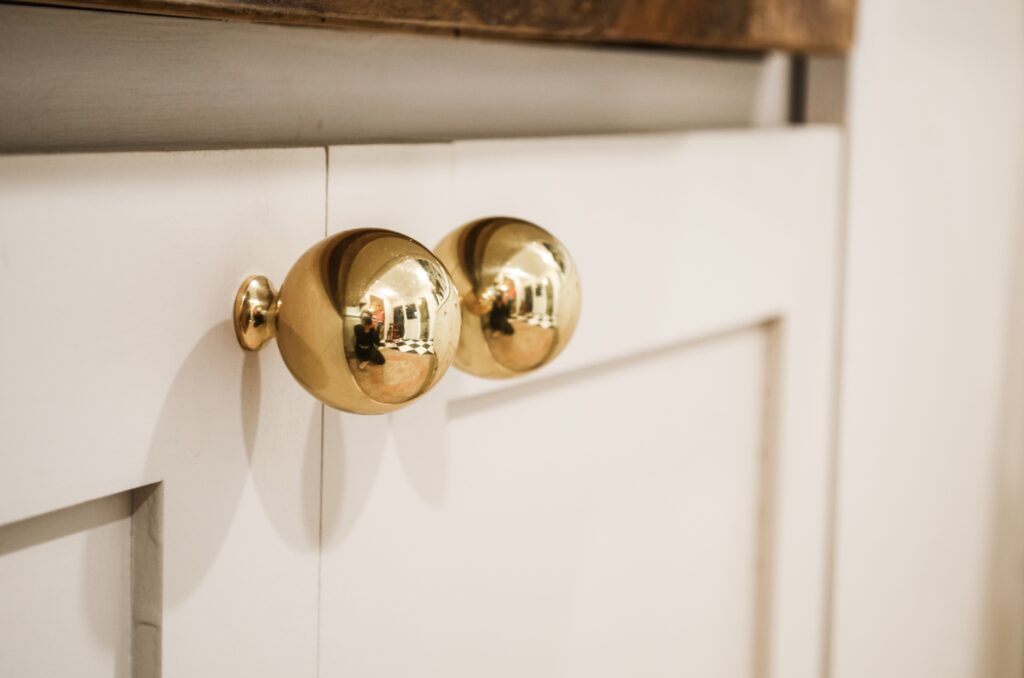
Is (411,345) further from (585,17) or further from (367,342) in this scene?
(585,17)

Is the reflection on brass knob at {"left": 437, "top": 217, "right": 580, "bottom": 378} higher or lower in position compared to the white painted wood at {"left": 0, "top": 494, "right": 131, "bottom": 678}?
higher

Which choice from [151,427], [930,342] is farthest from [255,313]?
[930,342]

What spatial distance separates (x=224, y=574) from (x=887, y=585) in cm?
43

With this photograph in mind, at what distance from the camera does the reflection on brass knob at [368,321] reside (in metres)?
0.23

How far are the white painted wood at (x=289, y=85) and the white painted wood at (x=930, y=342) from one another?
0.53 ft

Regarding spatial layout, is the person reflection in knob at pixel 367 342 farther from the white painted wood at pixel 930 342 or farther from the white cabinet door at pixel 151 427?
the white painted wood at pixel 930 342

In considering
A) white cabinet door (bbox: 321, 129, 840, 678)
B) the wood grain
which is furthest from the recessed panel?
the wood grain

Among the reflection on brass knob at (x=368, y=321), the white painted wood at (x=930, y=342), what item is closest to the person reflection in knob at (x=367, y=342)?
the reflection on brass knob at (x=368, y=321)

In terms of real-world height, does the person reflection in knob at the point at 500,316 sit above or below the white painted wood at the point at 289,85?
below

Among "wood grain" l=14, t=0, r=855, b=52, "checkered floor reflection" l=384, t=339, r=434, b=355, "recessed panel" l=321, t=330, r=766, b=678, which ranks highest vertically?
"wood grain" l=14, t=0, r=855, b=52

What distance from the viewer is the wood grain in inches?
9.6

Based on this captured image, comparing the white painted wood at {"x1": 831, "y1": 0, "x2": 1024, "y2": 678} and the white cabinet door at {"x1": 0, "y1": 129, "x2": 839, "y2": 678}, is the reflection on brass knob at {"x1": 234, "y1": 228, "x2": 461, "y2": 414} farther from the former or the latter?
the white painted wood at {"x1": 831, "y1": 0, "x2": 1024, "y2": 678}

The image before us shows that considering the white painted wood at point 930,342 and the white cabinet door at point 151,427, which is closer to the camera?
the white cabinet door at point 151,427

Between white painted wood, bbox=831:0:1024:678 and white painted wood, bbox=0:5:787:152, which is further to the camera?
white painted wood, bbox=831:0:1024:678
